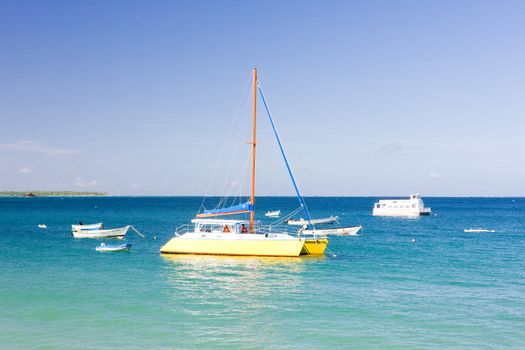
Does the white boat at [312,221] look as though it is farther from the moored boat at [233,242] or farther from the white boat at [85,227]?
the moored boat at [233,242]

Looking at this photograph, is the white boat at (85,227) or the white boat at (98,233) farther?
the white boat at (85,227)

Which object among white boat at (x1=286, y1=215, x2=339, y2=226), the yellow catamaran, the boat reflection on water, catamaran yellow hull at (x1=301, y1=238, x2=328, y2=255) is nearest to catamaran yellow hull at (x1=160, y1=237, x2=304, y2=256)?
the yellow catamaran

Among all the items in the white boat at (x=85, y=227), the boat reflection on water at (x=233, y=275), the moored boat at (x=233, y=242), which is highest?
the moored boat at (x=233, y=242)

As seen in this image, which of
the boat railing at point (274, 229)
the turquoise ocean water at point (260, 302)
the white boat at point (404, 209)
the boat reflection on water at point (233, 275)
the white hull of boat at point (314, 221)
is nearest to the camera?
the turquoise ocean water at point (260, 302)

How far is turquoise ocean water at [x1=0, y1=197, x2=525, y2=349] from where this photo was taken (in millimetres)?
20094

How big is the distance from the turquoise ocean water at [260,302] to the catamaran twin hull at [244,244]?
38.7 inches

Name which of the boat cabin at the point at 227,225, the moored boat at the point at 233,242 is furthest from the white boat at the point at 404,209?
the boat cabin at the point at 227,225

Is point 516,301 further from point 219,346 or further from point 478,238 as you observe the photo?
point 478,238

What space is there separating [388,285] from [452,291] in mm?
3941

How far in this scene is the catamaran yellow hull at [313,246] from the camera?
4247 centimetres

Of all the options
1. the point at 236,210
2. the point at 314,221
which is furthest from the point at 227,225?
the point at 314,221

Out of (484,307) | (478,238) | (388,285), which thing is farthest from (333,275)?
(478,238)

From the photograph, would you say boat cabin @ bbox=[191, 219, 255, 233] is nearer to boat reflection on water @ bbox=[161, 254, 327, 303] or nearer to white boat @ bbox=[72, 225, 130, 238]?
boat reflection on water @ bbox=[161, 254, 327, 303]

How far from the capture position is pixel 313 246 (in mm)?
42906
